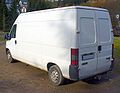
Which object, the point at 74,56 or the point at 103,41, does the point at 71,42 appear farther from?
the point at 103,41

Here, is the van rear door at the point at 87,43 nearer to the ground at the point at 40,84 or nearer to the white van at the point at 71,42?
the white van at the point at 71,42

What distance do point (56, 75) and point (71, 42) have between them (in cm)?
143

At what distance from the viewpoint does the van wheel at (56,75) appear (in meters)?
7.11

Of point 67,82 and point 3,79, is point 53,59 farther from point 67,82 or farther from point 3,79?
point 3,79

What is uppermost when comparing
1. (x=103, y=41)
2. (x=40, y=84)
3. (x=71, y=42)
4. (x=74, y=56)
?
(x=71, y=42)

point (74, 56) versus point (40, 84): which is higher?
point (74, 56)

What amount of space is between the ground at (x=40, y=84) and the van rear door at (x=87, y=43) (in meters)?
0.62

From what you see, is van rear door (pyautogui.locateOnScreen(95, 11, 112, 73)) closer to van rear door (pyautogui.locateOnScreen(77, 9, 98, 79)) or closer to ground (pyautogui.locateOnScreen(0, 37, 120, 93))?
van rear door (pyautogui.locateOnScreen(77, 9, 98, 79))

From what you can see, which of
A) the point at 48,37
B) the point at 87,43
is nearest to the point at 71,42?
the point at 87,43

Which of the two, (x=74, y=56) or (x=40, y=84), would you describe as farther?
(x=40, y=84)

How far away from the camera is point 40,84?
24.4ft

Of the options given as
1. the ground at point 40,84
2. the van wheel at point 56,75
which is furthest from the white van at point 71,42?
the ground at point 40,84

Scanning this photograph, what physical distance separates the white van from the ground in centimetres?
41

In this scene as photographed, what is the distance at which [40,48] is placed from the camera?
7.74 meters
